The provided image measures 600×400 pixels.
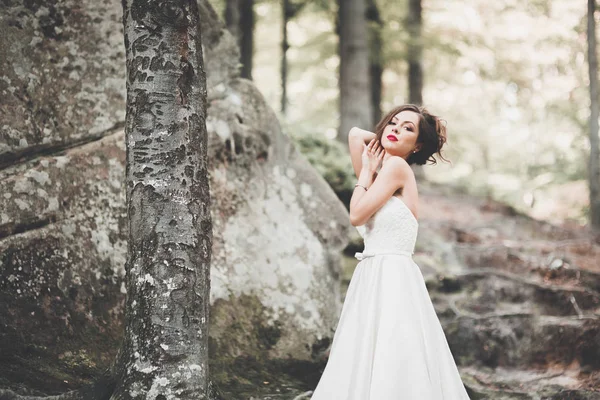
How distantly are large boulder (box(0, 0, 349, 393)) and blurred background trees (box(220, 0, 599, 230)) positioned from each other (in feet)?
17.6

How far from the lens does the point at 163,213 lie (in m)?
3.13

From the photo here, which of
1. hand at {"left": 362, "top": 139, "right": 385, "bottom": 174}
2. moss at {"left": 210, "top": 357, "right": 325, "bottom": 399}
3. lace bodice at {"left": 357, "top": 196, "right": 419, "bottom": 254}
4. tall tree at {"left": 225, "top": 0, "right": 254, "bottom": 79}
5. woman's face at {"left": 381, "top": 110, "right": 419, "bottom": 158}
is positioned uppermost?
tall tree at {"left": 225, "top": 0, "right": 254, "bottom": 79}

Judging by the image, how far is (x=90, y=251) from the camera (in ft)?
13.6

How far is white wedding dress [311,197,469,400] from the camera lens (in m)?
3.29

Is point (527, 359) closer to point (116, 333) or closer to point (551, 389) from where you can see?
point (551, 389)

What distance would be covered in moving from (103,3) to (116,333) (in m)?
2.90

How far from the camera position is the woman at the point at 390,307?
130 inches

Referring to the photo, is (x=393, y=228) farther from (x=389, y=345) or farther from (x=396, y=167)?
(x=389, y=345)

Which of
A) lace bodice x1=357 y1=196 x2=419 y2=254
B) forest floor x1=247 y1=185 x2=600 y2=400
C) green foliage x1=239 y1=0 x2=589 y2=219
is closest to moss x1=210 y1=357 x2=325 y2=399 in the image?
forest floor x1=247 y1=185 x2=600 y2=400

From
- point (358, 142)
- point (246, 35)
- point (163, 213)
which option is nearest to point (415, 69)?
point (246, 35)

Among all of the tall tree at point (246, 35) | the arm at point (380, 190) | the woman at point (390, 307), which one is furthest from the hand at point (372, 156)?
the tall tree at point (246, 35)

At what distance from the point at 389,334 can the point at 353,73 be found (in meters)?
7.83

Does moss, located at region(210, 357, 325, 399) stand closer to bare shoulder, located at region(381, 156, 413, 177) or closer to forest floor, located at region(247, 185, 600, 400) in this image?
forest floor, located at region(247, 185, 600, 400)

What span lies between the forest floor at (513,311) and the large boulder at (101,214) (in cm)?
70
